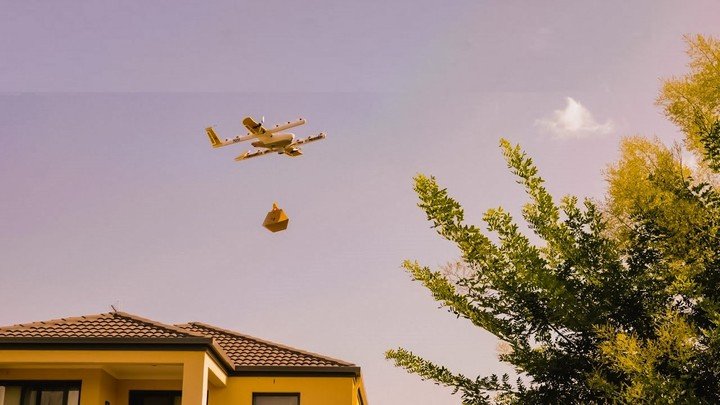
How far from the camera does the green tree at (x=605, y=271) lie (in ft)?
34.3

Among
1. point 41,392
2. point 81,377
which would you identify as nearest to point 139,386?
point 81,377

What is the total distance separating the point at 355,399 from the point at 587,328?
10961 millimetres

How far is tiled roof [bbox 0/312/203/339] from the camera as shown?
17.3 meters

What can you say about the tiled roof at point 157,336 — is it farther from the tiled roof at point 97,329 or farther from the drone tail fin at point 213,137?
the drone tail fin at point 213,137

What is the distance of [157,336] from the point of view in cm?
1720

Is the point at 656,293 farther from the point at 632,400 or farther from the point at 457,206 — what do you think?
the point at 457,206

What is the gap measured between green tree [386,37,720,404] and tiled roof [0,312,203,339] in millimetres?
8074

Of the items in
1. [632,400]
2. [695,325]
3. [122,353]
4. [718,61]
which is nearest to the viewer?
[632,400]

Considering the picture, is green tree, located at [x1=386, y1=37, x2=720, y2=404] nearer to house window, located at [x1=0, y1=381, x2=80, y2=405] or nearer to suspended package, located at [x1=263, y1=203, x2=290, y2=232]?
suspended package, located at [x1=263, y1=203, x2=290, y2=232]

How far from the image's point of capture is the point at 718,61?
37.8 feet

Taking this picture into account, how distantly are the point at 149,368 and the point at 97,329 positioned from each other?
5.15 ft

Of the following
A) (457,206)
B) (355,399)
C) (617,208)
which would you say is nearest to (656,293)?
(617,208)

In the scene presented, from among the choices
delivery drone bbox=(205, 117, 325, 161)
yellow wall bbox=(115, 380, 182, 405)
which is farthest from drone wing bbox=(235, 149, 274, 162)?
yellow wall bbox=(115, 380, 182, 405)

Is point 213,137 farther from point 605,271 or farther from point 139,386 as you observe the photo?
point 605,271
